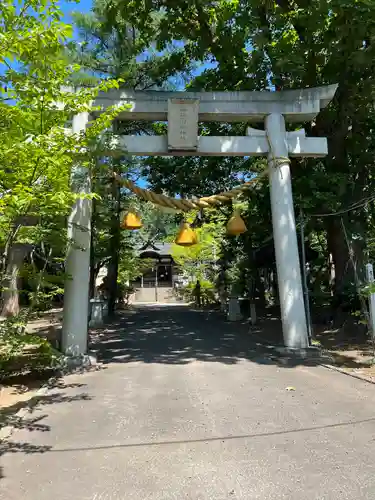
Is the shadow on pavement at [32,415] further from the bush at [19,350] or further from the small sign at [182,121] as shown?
the small sign at [182,121]

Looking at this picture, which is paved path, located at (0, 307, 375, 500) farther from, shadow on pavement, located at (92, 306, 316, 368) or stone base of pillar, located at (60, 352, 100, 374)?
shadow on pavement, located at (92, 306, 316, 368)

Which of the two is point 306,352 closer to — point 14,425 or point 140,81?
point 14,425

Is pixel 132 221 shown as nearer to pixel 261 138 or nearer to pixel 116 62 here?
pixel 261 138

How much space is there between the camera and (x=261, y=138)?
9727 millimetres

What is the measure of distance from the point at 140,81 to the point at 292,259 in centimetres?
1283

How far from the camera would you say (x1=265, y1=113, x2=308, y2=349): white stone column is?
30.3 feet

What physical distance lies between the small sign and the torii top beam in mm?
168

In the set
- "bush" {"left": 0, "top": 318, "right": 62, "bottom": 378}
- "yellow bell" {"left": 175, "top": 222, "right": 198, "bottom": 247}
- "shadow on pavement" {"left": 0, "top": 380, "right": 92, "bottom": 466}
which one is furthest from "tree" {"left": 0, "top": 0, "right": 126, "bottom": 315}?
"yellow bell" {"left": 175, "top": 222, "right": 198, "bottom": 247}

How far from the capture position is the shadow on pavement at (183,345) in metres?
9.27

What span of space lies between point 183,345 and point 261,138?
5.67 m

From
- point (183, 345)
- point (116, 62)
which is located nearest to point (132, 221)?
point (183, 345)

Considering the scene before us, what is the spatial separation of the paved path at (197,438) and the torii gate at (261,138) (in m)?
1.98

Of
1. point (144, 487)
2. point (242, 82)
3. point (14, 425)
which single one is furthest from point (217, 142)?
point (144, 487)

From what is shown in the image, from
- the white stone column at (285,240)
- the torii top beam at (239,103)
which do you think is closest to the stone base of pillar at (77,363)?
the white stone column at (285,240)
